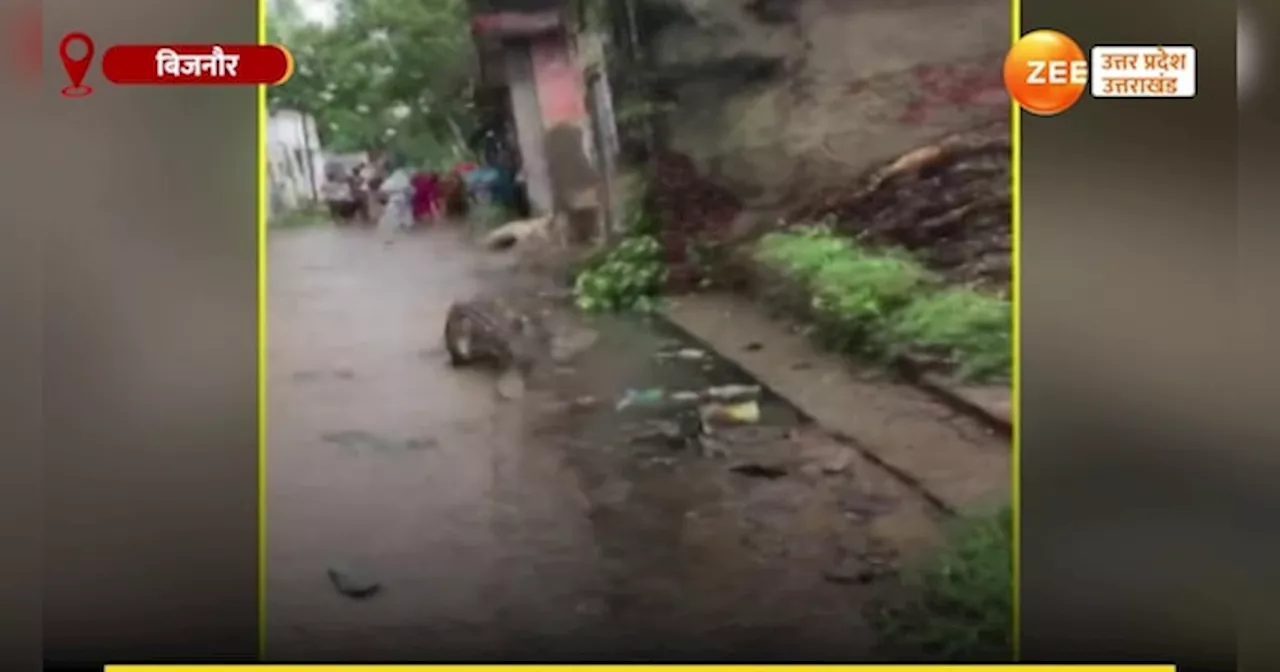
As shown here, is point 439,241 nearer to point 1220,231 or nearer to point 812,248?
point 812,248

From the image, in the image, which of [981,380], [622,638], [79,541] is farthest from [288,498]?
[981,380]

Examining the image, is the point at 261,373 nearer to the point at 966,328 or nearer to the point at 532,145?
the point at 532,145

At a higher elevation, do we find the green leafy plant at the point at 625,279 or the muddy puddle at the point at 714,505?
the green leafy plant at the point at 625,279

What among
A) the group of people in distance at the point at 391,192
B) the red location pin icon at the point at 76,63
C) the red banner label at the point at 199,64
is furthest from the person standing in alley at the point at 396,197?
the red location pin icon at the point at 76,63

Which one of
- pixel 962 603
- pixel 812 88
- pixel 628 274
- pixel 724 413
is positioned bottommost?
pixel 962 603

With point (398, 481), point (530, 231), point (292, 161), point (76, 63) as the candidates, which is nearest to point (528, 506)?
point (398, 481)

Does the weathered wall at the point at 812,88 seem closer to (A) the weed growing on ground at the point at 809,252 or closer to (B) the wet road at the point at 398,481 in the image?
(A) the weed growing on ground at the point at 809,252

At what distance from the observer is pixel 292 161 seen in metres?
1.03

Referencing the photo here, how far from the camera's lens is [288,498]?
1.03 meters

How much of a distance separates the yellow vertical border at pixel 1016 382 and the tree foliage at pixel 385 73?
1.28 ft

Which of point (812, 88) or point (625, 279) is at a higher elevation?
point (812, 88)

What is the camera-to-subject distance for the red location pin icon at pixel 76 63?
3.37 ft

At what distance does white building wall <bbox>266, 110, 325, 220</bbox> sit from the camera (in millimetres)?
1024

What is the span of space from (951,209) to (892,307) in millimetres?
81
